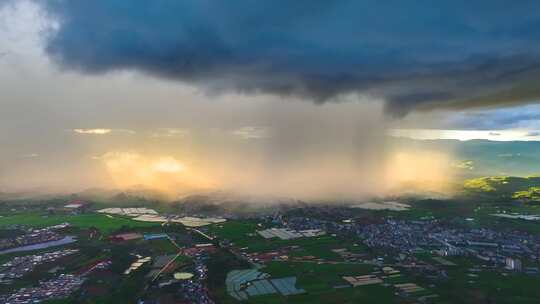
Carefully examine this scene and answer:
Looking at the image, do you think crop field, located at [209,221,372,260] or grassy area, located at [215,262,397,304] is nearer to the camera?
grassy area, located at [215,262,397,304]

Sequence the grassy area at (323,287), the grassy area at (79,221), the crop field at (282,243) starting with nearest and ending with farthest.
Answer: the grassy area at (323,287), the crop field at (282,243), the grassy area at (79,221)

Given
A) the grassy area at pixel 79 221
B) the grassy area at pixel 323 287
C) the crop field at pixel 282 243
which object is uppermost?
the grassy area at pixel 79 221

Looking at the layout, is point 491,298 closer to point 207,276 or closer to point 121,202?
point 207,276

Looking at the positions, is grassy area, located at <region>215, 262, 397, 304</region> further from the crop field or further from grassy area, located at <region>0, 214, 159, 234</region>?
grassy area, located at <region>0, 214, 159, 234</region>

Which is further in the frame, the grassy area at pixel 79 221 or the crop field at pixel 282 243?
the grassy area at pixel 79 221

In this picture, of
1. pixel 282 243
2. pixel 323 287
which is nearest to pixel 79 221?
pixel 282 243

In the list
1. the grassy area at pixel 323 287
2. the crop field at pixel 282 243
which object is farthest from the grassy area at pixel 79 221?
the grassy area at pixel 323 287

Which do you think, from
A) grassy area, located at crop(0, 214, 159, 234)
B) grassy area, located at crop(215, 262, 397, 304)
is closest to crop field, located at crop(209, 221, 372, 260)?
grassy area, located at crop(215, 262, 397, 304)

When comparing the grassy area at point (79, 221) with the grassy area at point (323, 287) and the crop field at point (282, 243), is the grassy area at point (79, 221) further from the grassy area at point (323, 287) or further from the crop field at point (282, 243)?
the grassy area at point (323, 287)

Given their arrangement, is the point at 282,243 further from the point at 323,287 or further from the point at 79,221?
the point at 79,221
